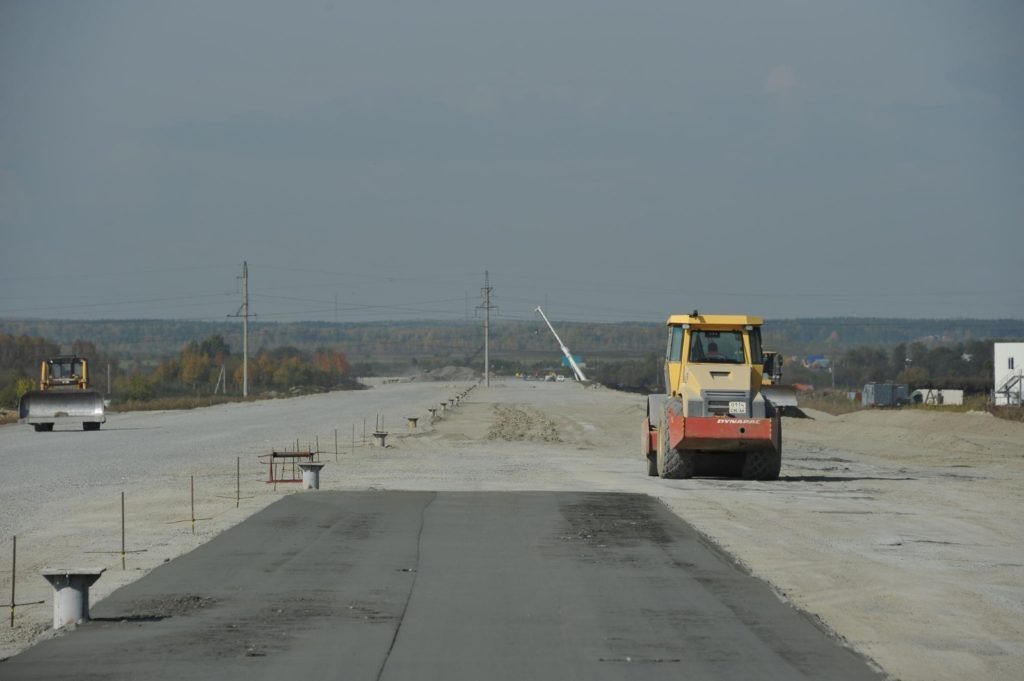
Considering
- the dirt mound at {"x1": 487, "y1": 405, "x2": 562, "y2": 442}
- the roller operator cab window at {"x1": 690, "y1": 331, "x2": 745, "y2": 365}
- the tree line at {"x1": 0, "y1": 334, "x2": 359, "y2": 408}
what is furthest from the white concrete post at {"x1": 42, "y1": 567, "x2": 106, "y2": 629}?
the tree line at {"x1": 0, "y1": 334, "x2": 359, "y2": 408}

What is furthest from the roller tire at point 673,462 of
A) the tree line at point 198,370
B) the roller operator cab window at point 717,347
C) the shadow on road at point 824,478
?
the tree line at point 198,370

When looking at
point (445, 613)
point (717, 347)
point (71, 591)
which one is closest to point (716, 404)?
point (717, 347)

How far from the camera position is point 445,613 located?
42.1 feet

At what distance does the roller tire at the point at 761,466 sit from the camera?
1102 inches

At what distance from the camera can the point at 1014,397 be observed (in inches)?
3430

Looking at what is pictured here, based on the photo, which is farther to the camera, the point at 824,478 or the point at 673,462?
the point at 824,478

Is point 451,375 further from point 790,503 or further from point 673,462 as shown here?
point 790,503

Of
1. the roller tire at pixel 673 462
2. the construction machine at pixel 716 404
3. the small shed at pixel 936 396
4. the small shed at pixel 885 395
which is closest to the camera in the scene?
the construction machine at pixel 716 404

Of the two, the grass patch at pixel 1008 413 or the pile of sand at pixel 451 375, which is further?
the pile of sand at pixel 451 375

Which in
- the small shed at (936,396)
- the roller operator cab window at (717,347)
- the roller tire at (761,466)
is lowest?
the small shed at (936,396)

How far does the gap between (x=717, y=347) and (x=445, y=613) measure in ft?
51.5

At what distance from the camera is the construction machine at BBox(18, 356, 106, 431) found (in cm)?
5119

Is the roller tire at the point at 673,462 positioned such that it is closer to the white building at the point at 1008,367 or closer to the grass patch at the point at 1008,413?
the grass patch at the point at 1008,413

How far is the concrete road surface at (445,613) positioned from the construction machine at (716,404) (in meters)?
7.31
